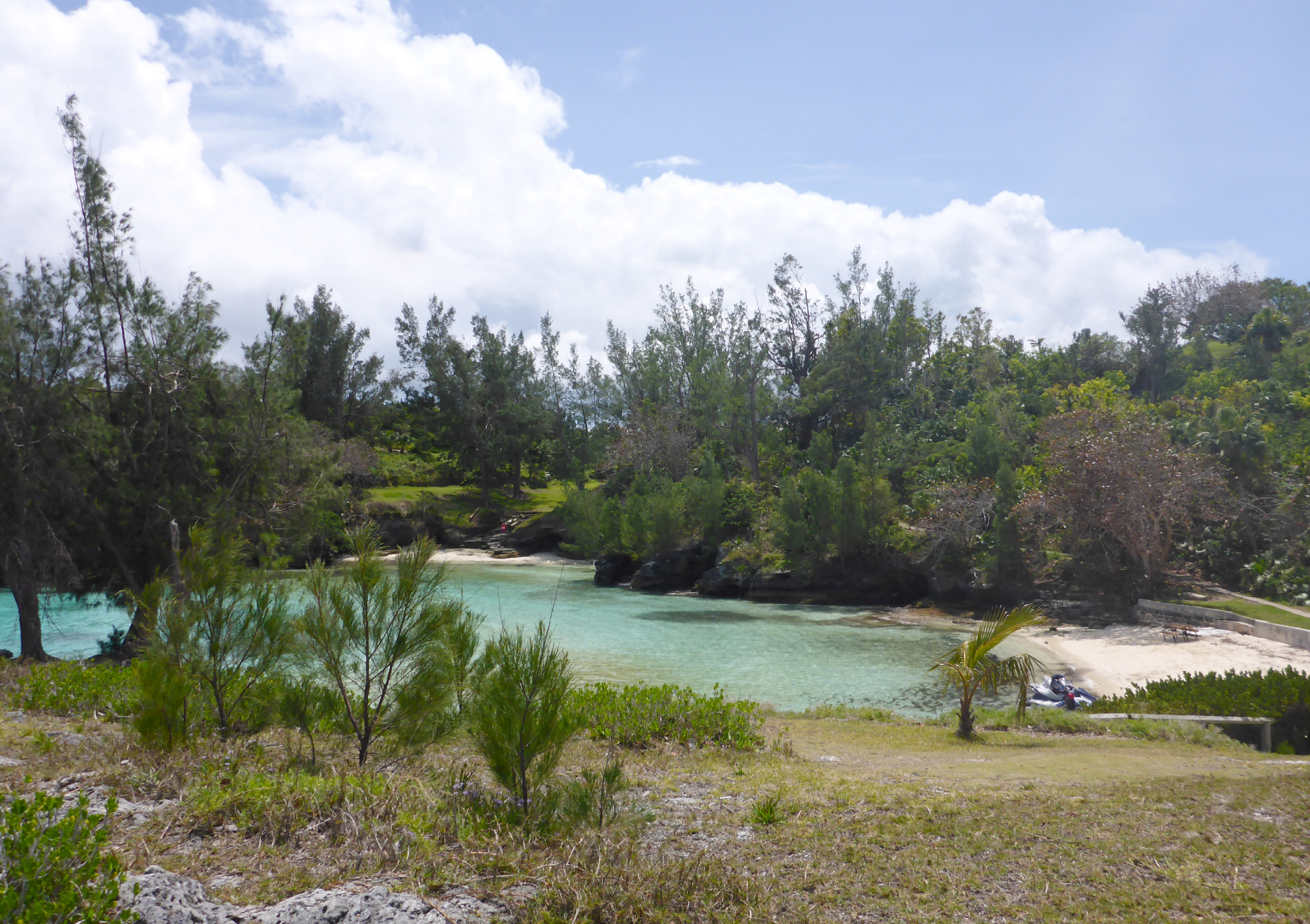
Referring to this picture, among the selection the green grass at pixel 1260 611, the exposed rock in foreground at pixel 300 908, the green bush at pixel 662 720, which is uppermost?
the exposed rock in foreground at pixel 300 908

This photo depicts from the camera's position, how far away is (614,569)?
34.7m

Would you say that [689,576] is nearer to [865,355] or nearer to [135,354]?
[865,355]

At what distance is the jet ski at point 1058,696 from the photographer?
12.4 metres

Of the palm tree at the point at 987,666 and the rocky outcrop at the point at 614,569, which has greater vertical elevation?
the palm tree at the point at 987,666

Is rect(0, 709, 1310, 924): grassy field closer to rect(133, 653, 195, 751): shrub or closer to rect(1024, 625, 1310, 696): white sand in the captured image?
rect(133, 653, 195, 751): shrub

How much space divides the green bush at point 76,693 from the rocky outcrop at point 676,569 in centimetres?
2425

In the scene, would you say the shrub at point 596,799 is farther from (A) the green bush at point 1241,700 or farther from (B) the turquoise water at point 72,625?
(B) the turquoise water at point 72,625

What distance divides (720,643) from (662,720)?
40.5 ft

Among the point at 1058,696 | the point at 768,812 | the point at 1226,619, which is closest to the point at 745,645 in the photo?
the point at 1058,696

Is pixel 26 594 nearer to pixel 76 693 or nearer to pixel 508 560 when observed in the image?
pixel 76 693

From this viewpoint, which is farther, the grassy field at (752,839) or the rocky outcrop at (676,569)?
the rocky outcrop at (676,569)

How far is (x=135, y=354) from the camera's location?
15133mm

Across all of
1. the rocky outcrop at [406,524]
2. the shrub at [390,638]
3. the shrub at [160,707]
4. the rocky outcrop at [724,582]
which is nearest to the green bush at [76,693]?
the shrub at [160,707]

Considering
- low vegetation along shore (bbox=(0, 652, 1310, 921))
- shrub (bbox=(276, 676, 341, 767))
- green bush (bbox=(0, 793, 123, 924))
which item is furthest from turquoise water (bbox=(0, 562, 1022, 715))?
green bush (bbox=(0, 793, 123, 924))
